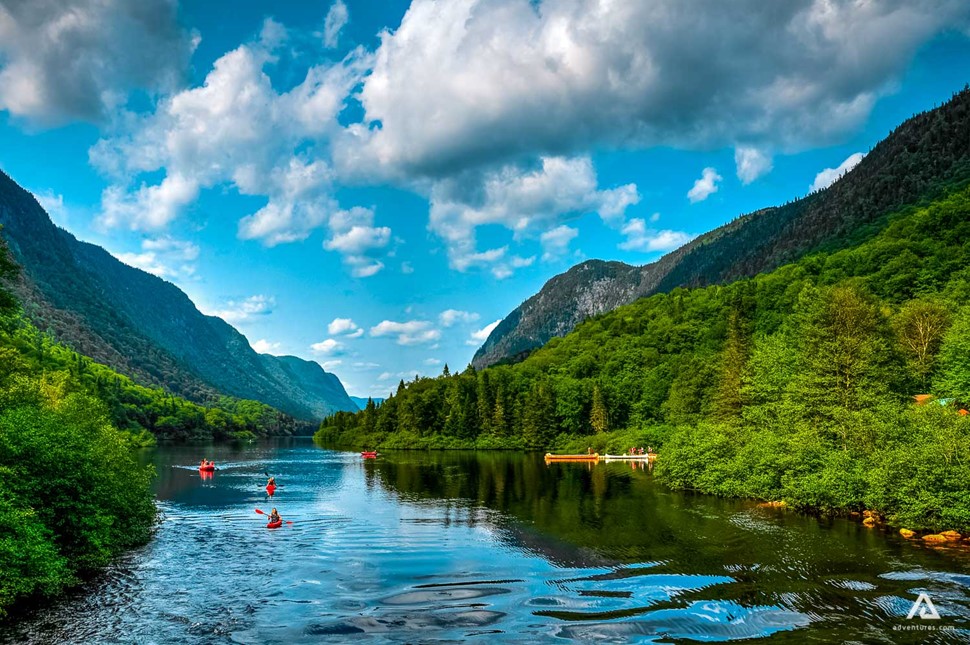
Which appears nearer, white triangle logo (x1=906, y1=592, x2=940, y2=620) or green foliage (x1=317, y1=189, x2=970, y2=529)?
white triangle logo (x1=906, y1=592, x2=940, y2=620)

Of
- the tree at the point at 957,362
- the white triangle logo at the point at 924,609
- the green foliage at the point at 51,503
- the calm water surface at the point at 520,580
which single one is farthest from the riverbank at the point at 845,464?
the green foliage at the point at 51,503

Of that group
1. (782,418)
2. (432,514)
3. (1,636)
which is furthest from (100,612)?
(782,418)

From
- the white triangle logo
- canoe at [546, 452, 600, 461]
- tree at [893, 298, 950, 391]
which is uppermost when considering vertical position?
tree at [893, 298, 950, 391]

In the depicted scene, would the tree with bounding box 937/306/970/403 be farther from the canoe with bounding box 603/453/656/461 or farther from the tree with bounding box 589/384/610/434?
the tree with bounding box 589/384/610/434

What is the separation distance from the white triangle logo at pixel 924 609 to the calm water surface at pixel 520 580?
36 centimetres

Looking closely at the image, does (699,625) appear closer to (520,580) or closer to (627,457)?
(520,580)

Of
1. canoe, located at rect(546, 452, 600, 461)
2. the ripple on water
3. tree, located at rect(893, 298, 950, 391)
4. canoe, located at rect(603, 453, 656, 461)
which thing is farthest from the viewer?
canoe, located at rect(546, 452, 600, 461)

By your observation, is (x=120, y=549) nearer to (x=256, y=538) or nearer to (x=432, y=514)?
(x=256, y=538)

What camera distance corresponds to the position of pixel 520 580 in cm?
2850

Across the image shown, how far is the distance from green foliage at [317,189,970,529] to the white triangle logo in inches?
536

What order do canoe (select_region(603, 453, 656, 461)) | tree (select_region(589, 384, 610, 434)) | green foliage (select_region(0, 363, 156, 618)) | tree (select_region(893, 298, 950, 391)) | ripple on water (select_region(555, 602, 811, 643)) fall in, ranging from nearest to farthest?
1. ripple on water (select_region(555, 602, 811, 643))
2. green foliage (select_region(0, 363, 156, 618))
3. tree (select_region(893, 298, 950, 391))
4. canoe (select_region(603, 453, 656, 461))
5. tree (select_region(589, 384, 610, 434))

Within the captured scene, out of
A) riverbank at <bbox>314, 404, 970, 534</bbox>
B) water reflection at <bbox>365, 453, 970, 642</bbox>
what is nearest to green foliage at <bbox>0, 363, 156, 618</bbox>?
water reflection at <bbox>365, 453, 970, 642</bbox>

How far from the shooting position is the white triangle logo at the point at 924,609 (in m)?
21.9

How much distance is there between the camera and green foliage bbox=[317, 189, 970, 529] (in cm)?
3916
